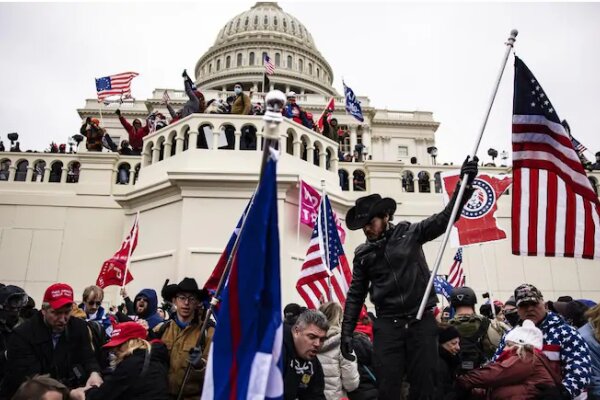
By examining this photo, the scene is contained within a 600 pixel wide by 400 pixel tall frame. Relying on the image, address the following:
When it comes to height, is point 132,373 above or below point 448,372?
above

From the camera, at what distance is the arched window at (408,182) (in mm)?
14875

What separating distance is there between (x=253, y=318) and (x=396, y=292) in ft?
6.61

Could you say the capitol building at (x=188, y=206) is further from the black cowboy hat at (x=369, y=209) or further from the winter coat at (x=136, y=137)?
the black cowboy hat at (x=369, y=209)

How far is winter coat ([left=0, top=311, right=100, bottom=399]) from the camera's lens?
162 inches

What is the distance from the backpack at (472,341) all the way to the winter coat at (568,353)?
733 mm

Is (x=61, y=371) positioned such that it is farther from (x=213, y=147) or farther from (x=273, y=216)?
(x=213, y=147)

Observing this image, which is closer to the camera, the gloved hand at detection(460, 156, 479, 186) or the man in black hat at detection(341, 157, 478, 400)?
the gloved hand at detection(460, 156, 479, 186)

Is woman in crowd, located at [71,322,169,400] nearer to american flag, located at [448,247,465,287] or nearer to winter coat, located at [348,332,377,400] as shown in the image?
winter coat, located at [348,332,377,400]

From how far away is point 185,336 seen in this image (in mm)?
4051

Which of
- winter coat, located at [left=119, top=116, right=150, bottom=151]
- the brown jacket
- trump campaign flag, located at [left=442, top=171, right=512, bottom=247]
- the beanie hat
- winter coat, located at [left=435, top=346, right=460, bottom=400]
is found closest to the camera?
the brown jacket

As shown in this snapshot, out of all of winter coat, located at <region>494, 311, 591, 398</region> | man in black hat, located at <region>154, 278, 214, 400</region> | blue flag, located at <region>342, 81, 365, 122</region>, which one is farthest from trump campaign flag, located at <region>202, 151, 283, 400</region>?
blue flag, located at <region>342, 81, 365, 122</region>

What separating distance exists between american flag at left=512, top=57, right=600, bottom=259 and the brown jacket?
9.98 feet

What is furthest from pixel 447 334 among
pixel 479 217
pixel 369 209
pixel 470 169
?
pixel 479 217

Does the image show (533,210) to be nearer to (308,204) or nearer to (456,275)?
(308,204)
